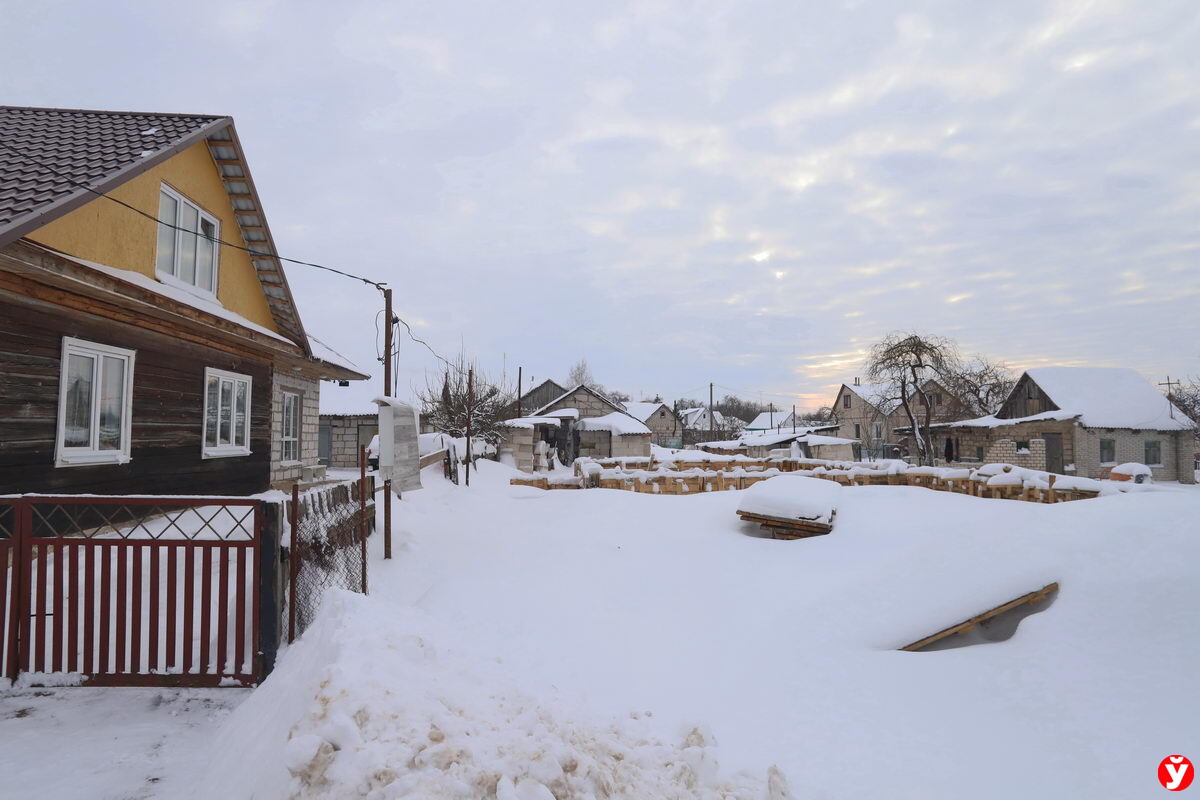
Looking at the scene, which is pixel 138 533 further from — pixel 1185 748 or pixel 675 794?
pixel 1185 748

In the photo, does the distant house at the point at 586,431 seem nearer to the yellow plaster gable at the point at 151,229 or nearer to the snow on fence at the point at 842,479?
the snow on fence at the point at 842,479

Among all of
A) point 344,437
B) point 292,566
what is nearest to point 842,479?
A: point 292,566

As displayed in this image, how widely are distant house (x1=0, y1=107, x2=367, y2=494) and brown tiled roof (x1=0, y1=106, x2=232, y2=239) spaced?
2cm

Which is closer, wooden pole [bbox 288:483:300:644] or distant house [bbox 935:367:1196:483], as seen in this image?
wooden pole [bbox 288:483:300:644]

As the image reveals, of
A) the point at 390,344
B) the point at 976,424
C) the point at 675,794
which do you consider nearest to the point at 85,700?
the point at 675,794

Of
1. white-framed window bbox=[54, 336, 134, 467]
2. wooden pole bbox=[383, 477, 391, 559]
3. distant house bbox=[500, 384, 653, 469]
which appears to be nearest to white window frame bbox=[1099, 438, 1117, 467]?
distant house bbox=[500, 384, 653, 469]

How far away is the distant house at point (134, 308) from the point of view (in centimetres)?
571

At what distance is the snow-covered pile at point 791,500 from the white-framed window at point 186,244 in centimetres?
919

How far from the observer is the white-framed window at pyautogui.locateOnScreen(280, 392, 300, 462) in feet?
41.5

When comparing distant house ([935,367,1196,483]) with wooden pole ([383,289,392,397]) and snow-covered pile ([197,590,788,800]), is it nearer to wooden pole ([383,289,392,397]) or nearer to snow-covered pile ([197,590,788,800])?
wooden pole ([383,289,392,397])

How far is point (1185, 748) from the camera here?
325 cm

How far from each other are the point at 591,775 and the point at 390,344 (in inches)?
570

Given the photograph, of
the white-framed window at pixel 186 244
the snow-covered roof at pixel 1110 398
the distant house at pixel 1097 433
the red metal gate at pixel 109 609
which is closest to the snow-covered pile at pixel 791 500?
the red metal gate at pixel 109 609

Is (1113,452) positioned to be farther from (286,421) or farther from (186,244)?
(186,244)
